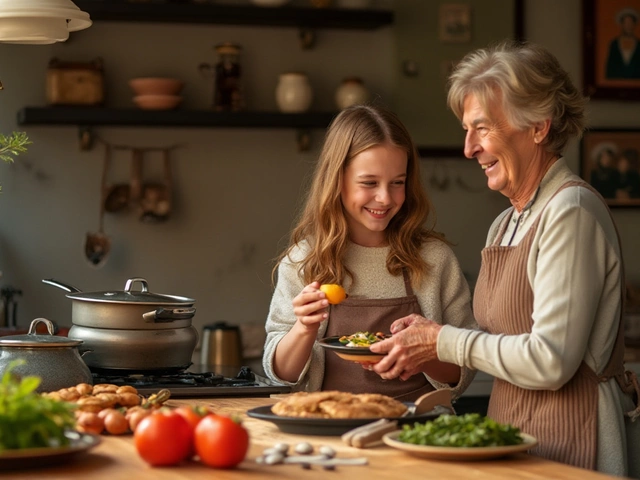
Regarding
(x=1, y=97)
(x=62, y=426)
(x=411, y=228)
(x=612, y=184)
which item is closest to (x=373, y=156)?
(x=411, y=228)

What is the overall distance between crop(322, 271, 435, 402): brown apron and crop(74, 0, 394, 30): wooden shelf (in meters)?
2.41

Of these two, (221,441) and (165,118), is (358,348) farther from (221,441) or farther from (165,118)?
(165,118)

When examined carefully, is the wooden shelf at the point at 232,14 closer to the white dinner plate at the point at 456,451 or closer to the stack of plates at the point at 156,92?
the stack of plates at the point at 156,92

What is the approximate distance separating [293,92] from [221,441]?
11.3 feet

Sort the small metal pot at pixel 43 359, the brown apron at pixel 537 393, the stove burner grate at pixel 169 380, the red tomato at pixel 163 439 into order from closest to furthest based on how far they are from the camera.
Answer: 1. the red tomato at pixel 163 439
2. the brown apron at pixel 537 393
3. the small metal pot at pixel 43 359
4. the stove burner grate at pixel 169 380

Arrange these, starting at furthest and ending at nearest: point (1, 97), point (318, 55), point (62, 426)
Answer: point (318, 55), point (1, 97), point (62, 426)

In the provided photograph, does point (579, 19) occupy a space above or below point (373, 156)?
above

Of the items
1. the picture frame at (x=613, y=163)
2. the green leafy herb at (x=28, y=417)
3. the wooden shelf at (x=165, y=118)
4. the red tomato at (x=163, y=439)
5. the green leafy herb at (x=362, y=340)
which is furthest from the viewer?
the picture frame at (x=613, y=163)

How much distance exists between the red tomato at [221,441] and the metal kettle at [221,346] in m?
3.01

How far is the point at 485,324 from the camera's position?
95.3 inches

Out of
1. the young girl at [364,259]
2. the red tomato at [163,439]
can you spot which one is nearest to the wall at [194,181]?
the young girl at [364,259]

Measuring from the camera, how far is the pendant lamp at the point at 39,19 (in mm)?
2516

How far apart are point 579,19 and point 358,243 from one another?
3.04m

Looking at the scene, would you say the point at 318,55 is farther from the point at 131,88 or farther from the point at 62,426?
the point at 62,426
